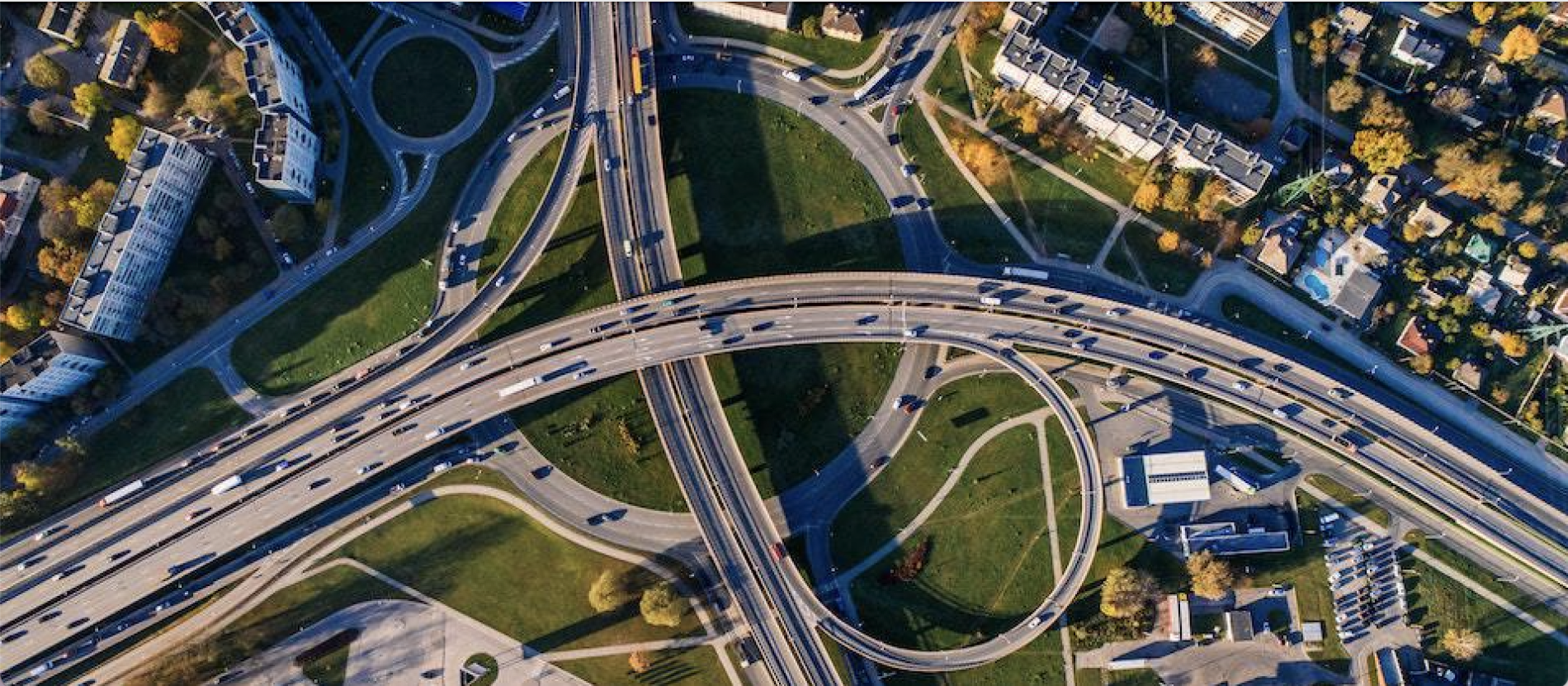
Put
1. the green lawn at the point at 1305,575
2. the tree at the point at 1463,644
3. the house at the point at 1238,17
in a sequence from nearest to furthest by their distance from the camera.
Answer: the tree at the point at 1463,644
the green lawn at the point at 1305,575
the house at the point at 1238,17

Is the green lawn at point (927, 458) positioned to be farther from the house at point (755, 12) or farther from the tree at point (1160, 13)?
the house at point (755, 12)

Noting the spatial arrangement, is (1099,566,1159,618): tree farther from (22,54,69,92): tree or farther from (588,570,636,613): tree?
(22,54,69,92): tree

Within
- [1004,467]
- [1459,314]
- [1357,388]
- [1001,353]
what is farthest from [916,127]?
[1459,314]

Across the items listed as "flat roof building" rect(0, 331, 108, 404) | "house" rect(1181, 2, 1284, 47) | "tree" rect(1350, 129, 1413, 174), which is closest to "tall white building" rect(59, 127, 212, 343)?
"flat roof building" rect(0, 331, 108, 404)

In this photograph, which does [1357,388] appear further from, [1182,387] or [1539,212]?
[1539,212]

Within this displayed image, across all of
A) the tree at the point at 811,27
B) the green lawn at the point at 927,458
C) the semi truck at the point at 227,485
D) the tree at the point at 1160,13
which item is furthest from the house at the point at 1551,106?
the semi truck at the point at 227,485
